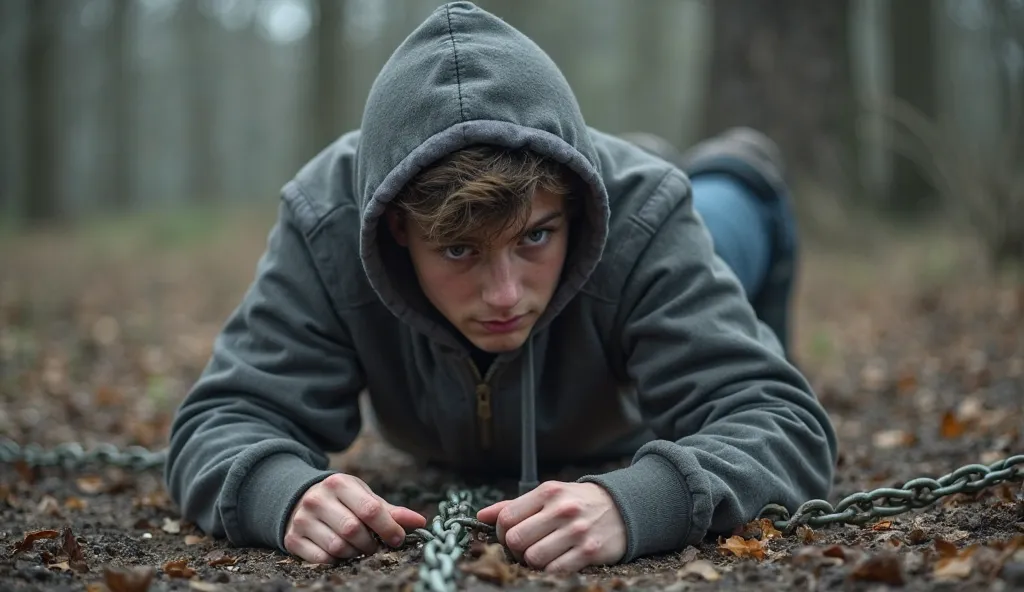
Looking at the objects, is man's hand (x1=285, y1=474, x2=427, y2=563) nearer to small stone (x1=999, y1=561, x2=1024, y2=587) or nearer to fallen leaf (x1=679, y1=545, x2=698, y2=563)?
fallen leaf (x1=679, y1=545, x2=698, y2=563)

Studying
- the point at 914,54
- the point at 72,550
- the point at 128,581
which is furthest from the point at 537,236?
the point at 914,54

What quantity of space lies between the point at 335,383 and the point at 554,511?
3.11 ft

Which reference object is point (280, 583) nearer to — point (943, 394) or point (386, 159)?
point (386, 159)

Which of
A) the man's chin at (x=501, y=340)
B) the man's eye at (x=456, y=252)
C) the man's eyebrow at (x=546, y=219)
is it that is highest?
the man's eyebrow at (x=546, y=219)

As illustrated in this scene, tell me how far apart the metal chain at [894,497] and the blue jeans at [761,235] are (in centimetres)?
160

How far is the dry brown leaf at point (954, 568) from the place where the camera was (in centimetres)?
197

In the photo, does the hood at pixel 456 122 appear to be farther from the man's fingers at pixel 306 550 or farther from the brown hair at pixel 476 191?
the man's fingers at pixel 306 550

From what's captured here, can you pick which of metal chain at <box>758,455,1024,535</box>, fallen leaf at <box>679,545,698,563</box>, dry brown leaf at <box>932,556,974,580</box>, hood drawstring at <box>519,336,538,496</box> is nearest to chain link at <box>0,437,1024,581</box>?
metal chain at <box>758,455,1024,535</box>

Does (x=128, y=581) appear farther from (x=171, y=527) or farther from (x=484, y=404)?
(x=484, y=404)

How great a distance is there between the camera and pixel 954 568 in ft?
6.54

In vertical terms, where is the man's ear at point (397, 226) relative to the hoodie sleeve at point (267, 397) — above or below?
above

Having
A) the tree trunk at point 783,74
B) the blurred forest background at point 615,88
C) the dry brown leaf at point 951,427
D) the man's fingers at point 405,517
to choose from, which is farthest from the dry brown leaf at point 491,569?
the tree trunk at point 783,74

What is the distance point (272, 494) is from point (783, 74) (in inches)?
304

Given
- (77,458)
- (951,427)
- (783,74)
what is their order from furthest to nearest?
(783,74), (951,427), (77,458)
